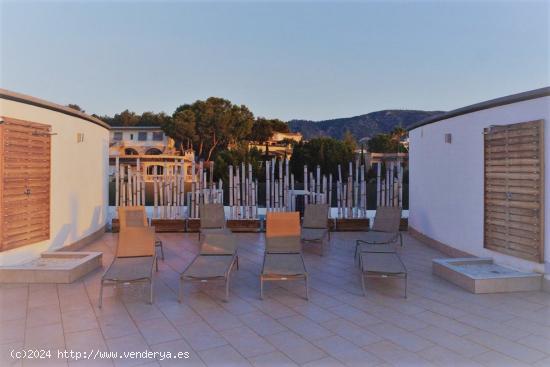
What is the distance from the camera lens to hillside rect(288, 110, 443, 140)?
266 feet

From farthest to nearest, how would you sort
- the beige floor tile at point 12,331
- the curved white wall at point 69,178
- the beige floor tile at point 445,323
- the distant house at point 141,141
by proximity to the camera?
1. the distant house at point 141,141
2. the curved white wall at point 69,178
3. the beige floor tile at point 445,323
4. the beige floor tile at point 12,331

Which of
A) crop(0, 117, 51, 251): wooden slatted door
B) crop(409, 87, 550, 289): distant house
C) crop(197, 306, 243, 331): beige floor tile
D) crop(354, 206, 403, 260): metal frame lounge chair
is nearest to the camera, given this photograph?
crop(197, 306, 243, 331): beige floor tile

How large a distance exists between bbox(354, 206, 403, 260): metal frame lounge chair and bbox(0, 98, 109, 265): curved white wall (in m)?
5.29

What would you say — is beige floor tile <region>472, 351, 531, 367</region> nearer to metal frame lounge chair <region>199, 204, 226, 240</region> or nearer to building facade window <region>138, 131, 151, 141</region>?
metal frame lounge chair <region>199, 204, 226, 240</region>

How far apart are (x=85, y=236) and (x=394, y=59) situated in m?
9.84

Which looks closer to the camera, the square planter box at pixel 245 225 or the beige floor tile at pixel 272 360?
the beige floor tile at pixel 272 360

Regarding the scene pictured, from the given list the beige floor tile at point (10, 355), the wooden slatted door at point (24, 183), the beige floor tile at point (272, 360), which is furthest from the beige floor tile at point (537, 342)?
the wooden slatted door at point (24, 183)

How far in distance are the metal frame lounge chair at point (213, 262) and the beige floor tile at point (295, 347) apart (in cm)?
121

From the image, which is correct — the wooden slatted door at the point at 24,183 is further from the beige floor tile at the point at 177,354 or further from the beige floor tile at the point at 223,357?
the beige floor tile at the point at 223,357

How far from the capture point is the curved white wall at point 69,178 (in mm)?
5818

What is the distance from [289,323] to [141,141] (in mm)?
41244

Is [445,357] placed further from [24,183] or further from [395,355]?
[24,183]

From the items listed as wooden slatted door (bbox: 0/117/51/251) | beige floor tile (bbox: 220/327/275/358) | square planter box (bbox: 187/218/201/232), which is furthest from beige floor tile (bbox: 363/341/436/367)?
square planter box (bbox: 187/218/201/232)

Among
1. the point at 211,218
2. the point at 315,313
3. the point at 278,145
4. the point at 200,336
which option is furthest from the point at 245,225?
the point at 278,145
